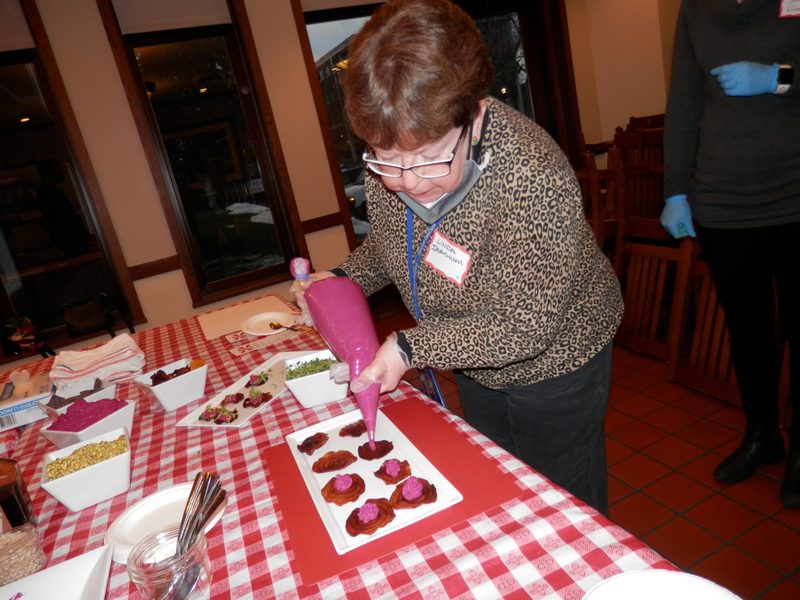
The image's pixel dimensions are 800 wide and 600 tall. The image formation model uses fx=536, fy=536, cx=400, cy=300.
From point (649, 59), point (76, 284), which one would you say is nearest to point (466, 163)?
point (76, 284)

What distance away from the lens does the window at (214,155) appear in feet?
12.4

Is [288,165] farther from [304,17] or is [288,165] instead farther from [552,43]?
[552,43]

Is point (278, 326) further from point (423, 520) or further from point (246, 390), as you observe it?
point (423, 520)

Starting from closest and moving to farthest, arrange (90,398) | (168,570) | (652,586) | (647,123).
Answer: (652,586)
(168,570)
(90,398)
(647,123)

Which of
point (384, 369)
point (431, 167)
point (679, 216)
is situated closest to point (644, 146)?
point (679, 216)

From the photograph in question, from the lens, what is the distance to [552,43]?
16.4 feet

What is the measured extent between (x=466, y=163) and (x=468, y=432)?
1.62ft

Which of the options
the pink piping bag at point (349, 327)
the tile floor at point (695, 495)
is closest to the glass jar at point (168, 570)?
the pink piping bag at point (349, 327)

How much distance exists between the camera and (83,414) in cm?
125

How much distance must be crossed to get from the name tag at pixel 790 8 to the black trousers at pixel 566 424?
1003mm

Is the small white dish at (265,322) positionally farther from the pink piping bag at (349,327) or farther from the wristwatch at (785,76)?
the wristwatch at (785,76)

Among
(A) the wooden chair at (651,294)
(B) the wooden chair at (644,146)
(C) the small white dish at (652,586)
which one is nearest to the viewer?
(C) the small white dish at (652,586)

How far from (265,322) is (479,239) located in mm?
1221

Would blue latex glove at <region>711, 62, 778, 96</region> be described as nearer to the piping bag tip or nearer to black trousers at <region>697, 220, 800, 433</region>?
black trousers at <region>697, 220, 800, 433</region>
